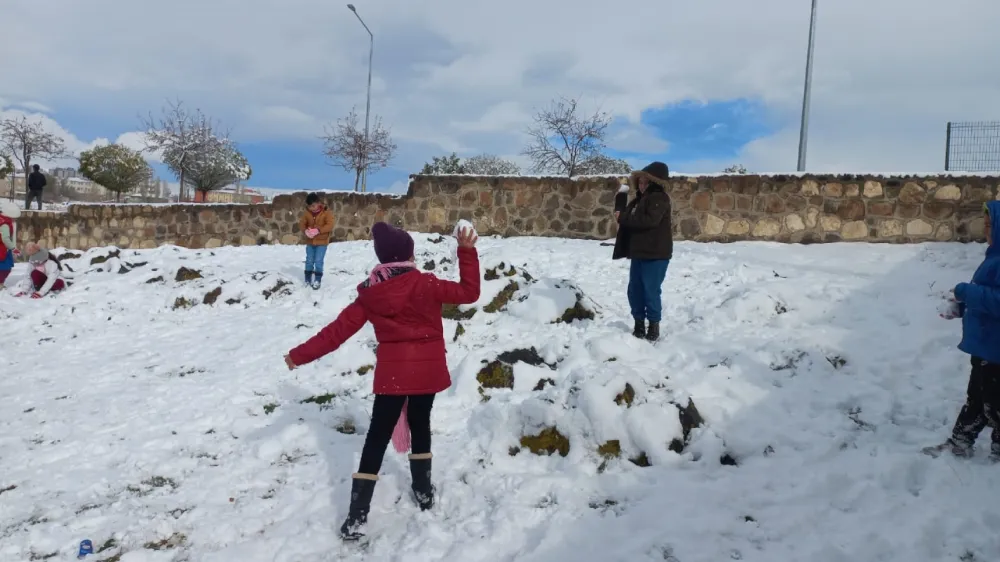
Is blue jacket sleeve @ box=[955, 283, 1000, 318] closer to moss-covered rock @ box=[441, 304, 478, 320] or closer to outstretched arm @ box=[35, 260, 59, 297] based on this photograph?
moss-covered rock @ box=[441, 304, 478, 320]

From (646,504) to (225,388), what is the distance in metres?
3.67

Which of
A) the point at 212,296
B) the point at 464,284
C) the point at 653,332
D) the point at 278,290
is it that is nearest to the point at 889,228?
the point at 653,332

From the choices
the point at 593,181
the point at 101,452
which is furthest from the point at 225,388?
the point at 593,181

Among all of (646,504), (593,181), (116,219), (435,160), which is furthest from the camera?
(435,160)

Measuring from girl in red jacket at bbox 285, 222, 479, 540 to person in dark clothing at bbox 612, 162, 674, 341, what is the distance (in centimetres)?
256

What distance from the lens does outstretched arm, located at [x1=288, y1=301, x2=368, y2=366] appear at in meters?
2.78

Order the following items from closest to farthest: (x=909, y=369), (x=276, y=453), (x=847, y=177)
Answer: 1. (x=276, y=453)
2. (x=909, y=369)
3. (x=847, y=177)

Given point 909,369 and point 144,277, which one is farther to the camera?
point 144,277

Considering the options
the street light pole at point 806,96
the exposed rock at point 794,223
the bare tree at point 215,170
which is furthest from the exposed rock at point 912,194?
the bare tree at point 215,170

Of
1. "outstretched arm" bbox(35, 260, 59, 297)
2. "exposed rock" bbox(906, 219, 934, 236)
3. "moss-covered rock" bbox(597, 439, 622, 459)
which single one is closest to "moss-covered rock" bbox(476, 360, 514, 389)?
"moss-covered rock" bbox(597, 439, 622, 459)

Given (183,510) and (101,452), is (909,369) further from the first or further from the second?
(101,452)

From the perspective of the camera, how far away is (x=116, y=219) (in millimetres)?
14719

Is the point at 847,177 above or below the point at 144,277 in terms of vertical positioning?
above

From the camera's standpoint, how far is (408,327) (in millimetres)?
2721
